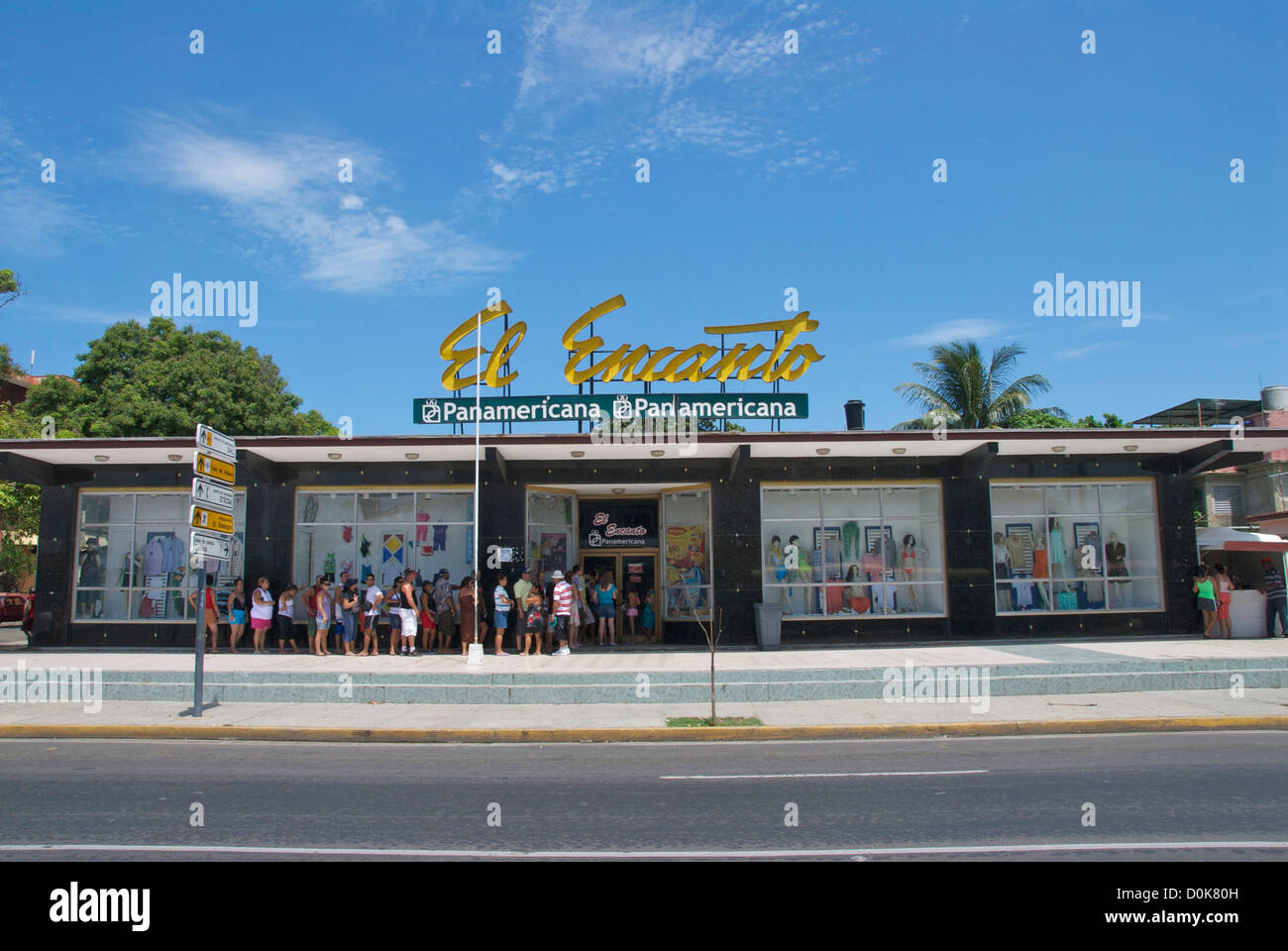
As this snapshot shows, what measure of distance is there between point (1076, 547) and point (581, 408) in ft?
40.3

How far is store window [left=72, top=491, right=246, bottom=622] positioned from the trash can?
12085 mm

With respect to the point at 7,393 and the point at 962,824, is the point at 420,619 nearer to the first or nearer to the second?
the point at 962,824

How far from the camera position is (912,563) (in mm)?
20703

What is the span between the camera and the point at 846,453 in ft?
66.2

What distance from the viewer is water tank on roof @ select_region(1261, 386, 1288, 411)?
119ft

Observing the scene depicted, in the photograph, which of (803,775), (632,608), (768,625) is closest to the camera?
(803,775)

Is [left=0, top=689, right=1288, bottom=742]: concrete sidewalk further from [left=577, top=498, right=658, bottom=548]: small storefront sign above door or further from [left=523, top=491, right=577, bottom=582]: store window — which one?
[left=577, top=498, right=658, bottom=548]: small storefront sign above door

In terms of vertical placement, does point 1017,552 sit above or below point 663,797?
above

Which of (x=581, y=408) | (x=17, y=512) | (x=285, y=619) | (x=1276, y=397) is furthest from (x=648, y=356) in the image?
(x=1276, y=397)

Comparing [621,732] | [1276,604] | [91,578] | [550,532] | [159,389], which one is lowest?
[621,732]

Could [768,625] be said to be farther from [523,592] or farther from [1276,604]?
[1276,604]

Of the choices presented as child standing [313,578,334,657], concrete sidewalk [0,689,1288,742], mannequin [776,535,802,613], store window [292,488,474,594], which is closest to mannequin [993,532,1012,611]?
mannequin [776,535,802,613]

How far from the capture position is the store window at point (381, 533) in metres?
20.6
